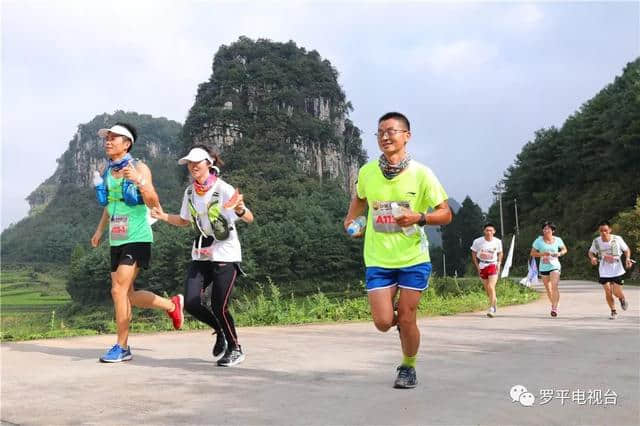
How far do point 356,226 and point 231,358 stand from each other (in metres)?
1.66

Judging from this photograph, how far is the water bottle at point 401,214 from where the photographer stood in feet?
13.8

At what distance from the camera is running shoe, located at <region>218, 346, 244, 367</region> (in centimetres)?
514

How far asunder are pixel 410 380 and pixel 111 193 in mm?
3217

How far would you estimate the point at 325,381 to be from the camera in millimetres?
4383

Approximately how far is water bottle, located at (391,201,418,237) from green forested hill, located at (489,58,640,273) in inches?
1463

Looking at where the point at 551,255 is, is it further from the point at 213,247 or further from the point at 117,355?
the point at 117,355

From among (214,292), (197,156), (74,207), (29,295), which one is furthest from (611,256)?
(74,207)

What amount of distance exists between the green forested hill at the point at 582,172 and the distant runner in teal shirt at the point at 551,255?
29.8 meters

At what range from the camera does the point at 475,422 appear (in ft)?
10.8

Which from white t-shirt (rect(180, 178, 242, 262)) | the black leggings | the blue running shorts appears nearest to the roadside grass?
the black leggings

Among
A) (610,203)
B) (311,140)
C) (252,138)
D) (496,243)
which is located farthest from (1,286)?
(496,243)

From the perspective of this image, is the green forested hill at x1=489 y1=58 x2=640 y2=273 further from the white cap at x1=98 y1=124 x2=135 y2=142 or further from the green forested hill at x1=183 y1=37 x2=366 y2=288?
the white cap at x1=98 y1=124 x2=135 y2=142

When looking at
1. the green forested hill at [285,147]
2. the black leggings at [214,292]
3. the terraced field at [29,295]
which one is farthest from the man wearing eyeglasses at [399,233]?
the green forested hill at [285,147]

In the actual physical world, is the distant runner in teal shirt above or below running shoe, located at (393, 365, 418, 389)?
above
